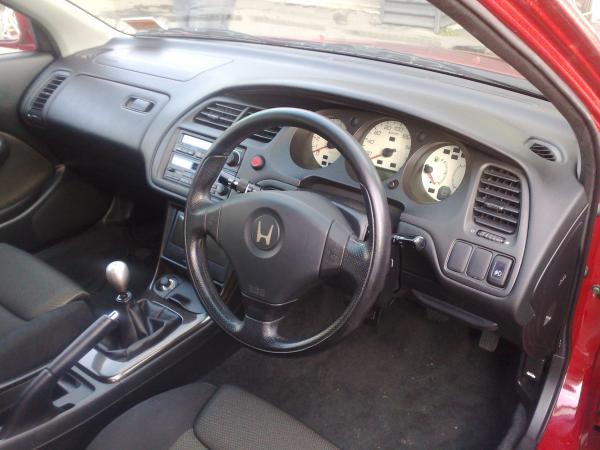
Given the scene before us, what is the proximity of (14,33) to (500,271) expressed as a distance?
2.31 meters

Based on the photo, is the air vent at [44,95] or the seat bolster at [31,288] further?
the air vent at [44,95]

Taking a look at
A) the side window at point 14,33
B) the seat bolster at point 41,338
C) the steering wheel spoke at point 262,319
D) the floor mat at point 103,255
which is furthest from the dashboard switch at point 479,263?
the side window at point 14,33

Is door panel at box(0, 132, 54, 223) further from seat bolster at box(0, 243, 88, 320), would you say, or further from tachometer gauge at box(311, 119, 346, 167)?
tachometer gauge at box(311, 119, 346, 167)

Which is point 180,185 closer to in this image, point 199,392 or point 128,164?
point 128,164

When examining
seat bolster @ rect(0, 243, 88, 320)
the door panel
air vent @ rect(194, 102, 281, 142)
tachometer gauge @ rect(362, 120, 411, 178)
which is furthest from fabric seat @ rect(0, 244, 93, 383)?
tachometer gauge @ rect(362, 120, 411, 178)

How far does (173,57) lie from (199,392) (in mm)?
1386

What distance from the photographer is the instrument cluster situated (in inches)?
56.5

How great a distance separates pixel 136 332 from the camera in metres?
1.77

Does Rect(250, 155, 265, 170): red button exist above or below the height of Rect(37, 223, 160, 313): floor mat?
above

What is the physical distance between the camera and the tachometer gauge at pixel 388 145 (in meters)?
1.50

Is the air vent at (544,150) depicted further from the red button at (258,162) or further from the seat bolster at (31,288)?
the seat bolster at (31,288)

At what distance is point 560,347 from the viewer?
1.60 meters

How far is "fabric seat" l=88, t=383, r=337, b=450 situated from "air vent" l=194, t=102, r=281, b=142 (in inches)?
33.9

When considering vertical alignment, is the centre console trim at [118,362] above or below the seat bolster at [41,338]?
below
